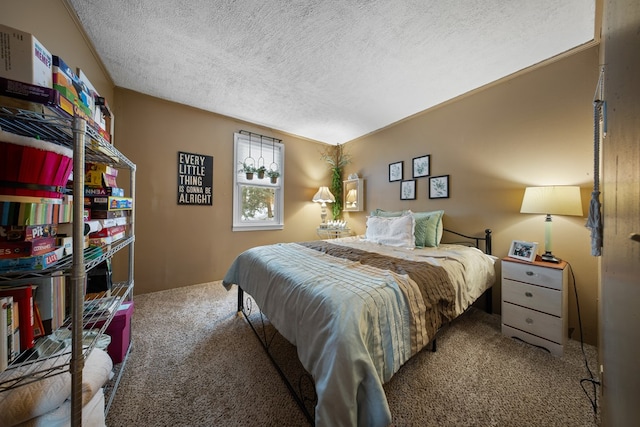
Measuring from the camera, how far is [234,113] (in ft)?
9.84

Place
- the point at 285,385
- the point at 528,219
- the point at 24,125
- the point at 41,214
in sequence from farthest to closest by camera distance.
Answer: the point at 528,219, the point at 285,385, the point at 24,125, the point at 41,214

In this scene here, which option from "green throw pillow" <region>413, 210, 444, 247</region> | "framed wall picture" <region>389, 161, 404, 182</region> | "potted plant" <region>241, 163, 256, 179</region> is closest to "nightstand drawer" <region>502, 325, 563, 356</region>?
"green throw pillow" <region>413, 210, 444, 247</region>

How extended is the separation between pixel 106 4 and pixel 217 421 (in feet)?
9.15

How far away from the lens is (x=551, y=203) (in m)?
1.67

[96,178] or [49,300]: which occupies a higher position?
[96,178]

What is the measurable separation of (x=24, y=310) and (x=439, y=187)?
3.38 metres

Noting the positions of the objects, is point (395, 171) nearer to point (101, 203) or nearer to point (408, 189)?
point (408, 189)

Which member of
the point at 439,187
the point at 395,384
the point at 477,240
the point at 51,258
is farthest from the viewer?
the point at 439,187

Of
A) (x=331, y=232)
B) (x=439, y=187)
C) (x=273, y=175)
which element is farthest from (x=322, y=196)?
(x=439, y=187)

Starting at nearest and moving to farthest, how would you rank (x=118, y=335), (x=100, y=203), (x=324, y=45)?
(x=100, y=203) < (x=118, y=335) < (x=324, y=45)

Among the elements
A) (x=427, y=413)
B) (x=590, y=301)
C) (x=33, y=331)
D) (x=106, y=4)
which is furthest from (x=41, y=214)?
(x=590, y=301)

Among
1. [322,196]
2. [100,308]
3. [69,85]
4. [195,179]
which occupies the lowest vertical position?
[100,308]

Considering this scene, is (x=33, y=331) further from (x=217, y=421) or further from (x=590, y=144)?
(x=590, y=144)

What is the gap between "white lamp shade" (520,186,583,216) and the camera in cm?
161
